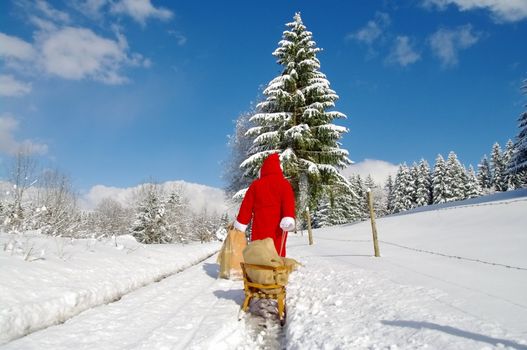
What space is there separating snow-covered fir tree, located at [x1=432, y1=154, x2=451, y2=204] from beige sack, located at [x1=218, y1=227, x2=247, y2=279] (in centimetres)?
5012

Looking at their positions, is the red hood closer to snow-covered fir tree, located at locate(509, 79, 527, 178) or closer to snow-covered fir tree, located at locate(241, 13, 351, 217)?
snow-covered fir tree, located at locate(241, 13, 351, 217)

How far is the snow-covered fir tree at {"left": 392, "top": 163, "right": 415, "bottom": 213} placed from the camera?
57531 mm

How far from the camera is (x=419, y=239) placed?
12555mm

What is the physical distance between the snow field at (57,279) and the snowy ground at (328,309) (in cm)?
4

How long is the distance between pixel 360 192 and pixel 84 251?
183 feet

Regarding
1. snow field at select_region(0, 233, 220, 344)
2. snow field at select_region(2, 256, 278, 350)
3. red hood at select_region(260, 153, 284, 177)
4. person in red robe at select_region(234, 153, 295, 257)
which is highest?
red hood at select_region(260, 153, 284, 177)

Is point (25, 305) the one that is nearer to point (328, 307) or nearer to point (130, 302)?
point (130, 302)

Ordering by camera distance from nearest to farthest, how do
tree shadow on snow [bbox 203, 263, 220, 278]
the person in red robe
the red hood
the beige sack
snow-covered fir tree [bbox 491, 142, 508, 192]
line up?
1. the person in red robe
2. the red hood
3. the beige sack
4. tree shadow on snow [bbox 203, 263, 220, 278]
5. snow-covered fir tree [bbox 491, 142, 508, 192]

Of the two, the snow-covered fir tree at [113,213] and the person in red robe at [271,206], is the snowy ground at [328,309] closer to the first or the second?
the person in red robe at [271,206]

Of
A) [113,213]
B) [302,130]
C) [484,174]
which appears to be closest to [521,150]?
[302,130]

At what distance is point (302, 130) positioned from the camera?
A: 21.3 m

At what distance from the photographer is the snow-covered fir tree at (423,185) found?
181ft

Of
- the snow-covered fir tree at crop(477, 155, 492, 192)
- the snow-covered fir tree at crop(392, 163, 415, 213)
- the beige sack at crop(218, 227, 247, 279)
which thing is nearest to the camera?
the beige sack at crop(218, 227, 247, 279)

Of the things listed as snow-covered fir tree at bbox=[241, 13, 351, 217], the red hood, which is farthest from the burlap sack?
snow-covered fir tree at bbox=[241, 13, 351, 217]
